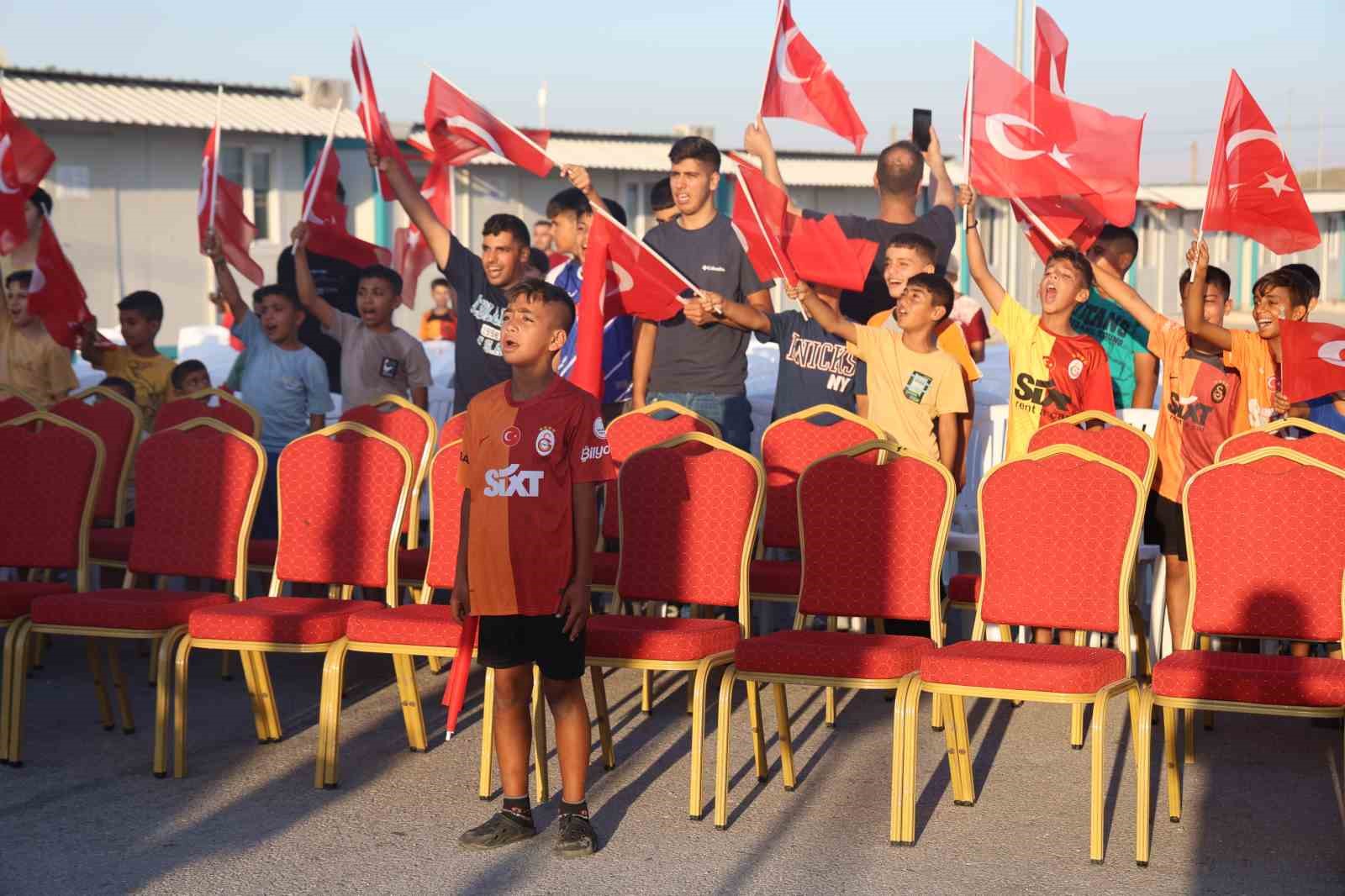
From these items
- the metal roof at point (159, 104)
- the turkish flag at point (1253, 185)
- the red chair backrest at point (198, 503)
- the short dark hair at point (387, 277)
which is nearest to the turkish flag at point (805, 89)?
the turkish flag at point (1253, 185)

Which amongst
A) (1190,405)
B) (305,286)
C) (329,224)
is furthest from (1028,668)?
(329,224)

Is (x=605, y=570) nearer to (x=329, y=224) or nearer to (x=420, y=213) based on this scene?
(x=420, y=213)

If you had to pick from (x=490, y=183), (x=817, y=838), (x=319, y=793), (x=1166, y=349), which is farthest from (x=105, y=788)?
(x=490, y=183)

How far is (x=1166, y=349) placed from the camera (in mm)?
6902

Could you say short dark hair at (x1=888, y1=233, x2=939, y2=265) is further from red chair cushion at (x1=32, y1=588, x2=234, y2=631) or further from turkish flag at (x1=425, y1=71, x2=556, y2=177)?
red chair cushion at (x1=32, y1=588, x2=234, y2=631)

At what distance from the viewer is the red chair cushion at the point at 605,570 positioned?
673 cm

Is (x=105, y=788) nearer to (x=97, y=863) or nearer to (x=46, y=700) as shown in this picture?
(x=97, y=863)

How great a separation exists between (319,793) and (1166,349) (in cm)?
365

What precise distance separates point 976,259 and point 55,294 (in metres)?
4.65

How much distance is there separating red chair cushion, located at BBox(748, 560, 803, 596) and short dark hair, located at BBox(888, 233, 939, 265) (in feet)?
4.66

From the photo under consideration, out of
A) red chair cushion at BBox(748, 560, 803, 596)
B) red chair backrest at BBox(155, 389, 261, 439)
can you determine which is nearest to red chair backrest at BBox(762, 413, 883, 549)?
red chair cushion at BBox(748, 560, 803, 596)

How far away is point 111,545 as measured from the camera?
746 cm

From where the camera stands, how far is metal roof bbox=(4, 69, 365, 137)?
2170cm

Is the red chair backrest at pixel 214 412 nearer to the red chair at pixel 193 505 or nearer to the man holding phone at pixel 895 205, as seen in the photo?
the red chair at pixel 193 505
